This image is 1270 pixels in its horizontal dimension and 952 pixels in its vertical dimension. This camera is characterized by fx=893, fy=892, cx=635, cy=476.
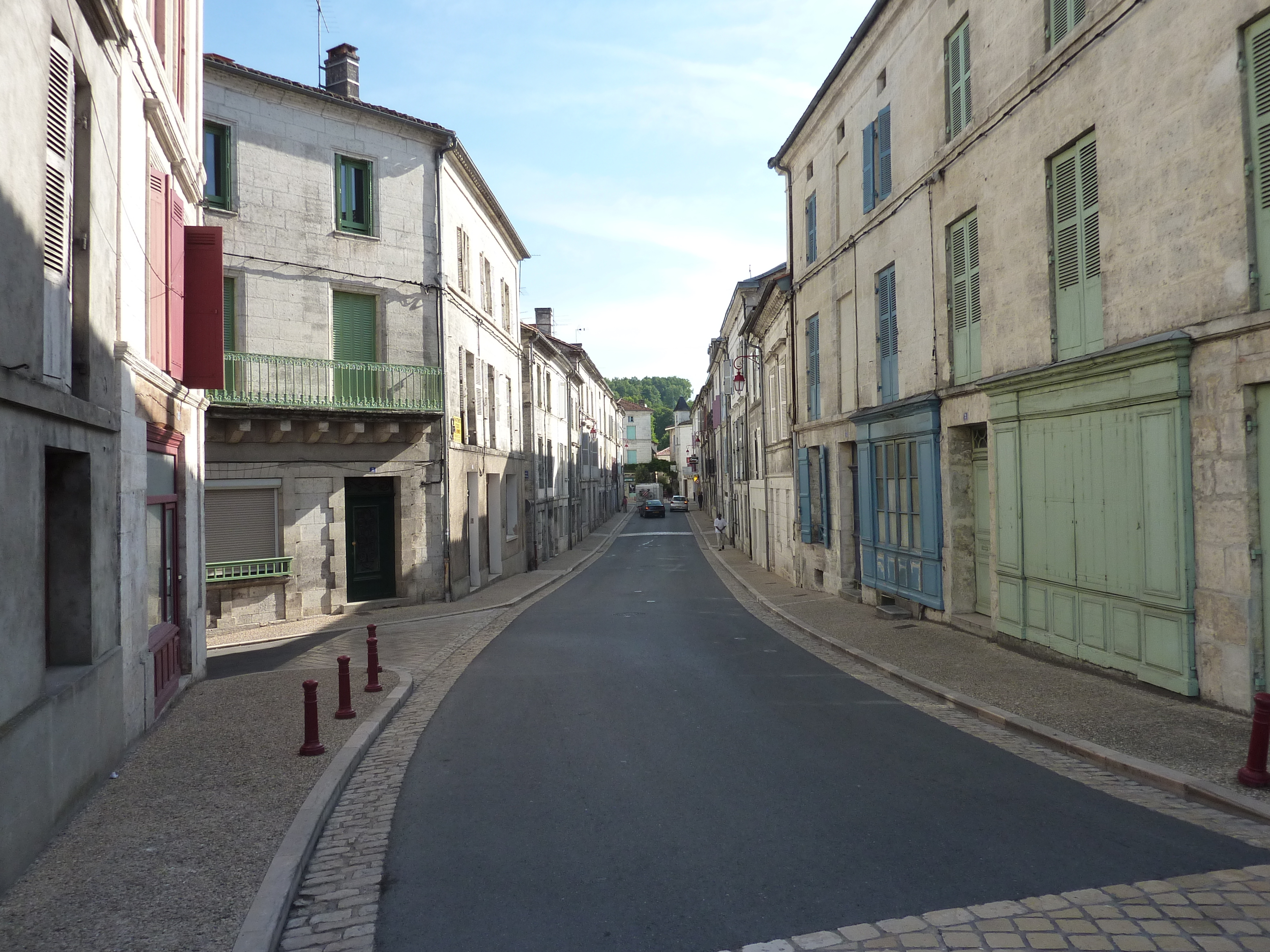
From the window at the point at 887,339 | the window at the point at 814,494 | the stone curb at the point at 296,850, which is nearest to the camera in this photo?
the stone curb at the point at 296,850

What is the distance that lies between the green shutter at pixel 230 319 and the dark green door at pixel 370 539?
3.44 metres

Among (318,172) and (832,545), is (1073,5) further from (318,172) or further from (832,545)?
(318,172)

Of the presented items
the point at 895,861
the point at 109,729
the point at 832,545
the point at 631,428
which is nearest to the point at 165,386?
the point at 109,729

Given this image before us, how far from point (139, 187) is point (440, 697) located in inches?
235

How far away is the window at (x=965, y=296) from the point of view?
12.6 metres

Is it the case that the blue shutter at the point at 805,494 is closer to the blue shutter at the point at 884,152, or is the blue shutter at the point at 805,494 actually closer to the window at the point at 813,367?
the window at the point at 813,367

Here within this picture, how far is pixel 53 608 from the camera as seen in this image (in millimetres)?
6625

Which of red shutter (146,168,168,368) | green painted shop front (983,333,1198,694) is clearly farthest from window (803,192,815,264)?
red shutter (146,168,168,368)

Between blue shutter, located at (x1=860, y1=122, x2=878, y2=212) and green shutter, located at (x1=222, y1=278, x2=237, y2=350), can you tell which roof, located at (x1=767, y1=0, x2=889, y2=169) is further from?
green shutter, located at (x1=222, y1=278, x2=237, y2=350)

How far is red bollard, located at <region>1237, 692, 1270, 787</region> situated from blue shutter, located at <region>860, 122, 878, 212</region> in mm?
12272

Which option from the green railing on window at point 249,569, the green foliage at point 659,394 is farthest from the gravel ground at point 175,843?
the green foliage at point 659,394

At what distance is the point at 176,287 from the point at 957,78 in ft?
35.9

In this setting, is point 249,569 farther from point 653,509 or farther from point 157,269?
point 653,509

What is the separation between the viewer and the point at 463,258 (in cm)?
2205
